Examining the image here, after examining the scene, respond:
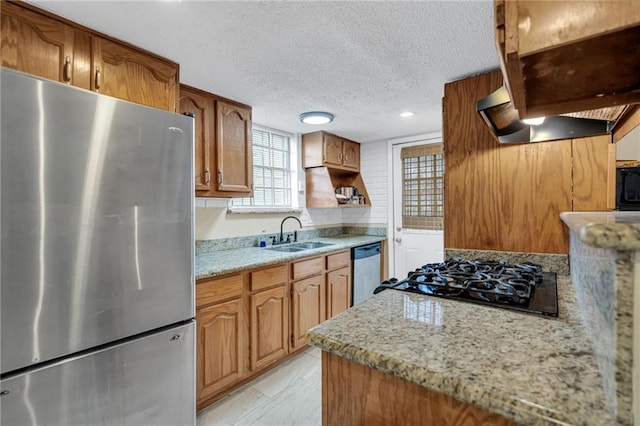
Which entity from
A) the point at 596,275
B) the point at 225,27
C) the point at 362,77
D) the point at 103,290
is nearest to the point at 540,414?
the point at 596,275

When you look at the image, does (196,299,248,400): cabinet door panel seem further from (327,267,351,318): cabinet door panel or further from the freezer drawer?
(327,267,351,318): cabinet door panel

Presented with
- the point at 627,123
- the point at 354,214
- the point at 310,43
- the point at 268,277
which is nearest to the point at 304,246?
the point at 268,277

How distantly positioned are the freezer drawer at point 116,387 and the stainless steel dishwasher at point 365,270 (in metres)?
2.02

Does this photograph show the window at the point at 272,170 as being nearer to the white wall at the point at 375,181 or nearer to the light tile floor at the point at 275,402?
the white wall at the point at 375,181

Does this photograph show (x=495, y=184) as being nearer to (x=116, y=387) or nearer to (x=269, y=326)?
(x=269, y=326)

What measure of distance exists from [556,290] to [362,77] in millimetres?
1591

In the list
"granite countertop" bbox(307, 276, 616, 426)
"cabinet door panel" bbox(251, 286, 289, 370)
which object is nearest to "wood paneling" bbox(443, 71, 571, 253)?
"granite countertop" bbox(307, 276, 616, 426)

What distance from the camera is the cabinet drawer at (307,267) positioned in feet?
8.43

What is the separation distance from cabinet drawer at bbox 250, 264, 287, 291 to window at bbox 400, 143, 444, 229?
1958mm

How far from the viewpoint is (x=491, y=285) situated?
1202 mm

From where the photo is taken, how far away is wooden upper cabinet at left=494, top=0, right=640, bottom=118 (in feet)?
1.70

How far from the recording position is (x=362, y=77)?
2023 millimetres

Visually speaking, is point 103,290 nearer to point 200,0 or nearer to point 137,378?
point 137,378

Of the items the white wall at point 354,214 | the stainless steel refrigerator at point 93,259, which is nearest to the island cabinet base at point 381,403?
the stainless steel refrigerator at point 93,259
